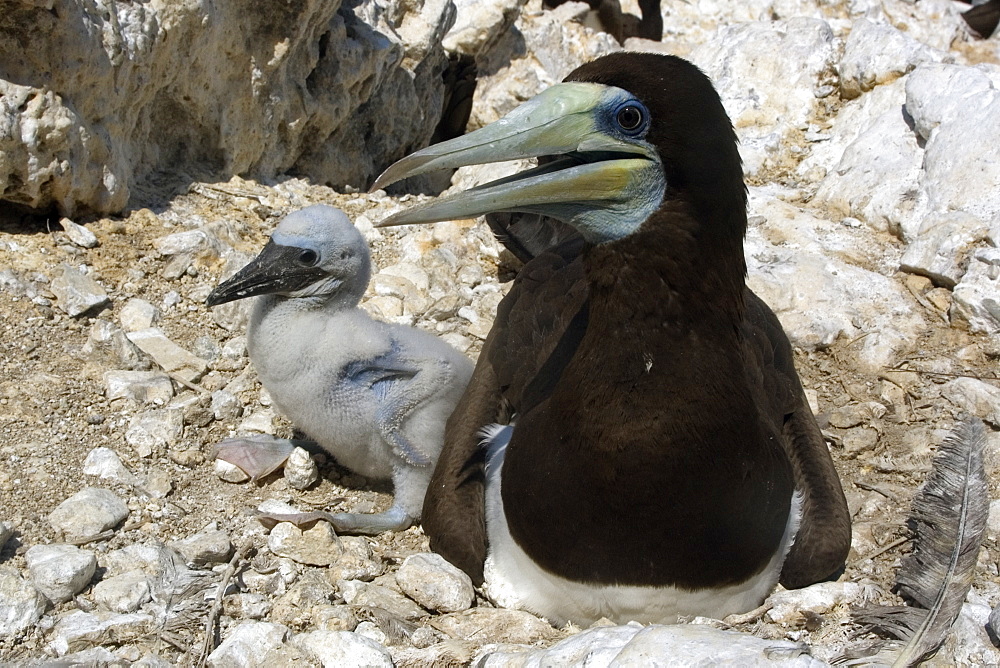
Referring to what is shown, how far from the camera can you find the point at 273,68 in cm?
627

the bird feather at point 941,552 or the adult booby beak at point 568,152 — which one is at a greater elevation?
the adult booby beak at point 568,152

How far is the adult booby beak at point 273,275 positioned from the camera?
4.19 meters

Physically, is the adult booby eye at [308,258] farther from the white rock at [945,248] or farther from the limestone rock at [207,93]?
the white rock at [945,248]

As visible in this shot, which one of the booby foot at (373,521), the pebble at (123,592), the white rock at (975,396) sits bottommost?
the booby foot at (373,521)

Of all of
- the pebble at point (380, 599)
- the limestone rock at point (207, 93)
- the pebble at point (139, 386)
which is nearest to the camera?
the pebble at point (380, 599)

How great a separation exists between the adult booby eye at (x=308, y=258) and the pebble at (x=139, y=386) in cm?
98

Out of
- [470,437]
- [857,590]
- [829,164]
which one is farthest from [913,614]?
[829,164]

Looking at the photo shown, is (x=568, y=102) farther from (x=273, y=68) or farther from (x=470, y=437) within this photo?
(x=273, y=68)

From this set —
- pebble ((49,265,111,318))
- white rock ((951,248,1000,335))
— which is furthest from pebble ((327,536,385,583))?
white rock ((951,248,1000,335))

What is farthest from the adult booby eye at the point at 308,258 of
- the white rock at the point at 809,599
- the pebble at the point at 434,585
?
the white rock at the point at 809,599

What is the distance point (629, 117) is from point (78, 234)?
11.4ft

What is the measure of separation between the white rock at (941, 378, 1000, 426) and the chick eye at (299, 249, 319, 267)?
128 inches

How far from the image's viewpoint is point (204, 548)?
12.4 ft

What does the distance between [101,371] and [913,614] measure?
3.57 m
